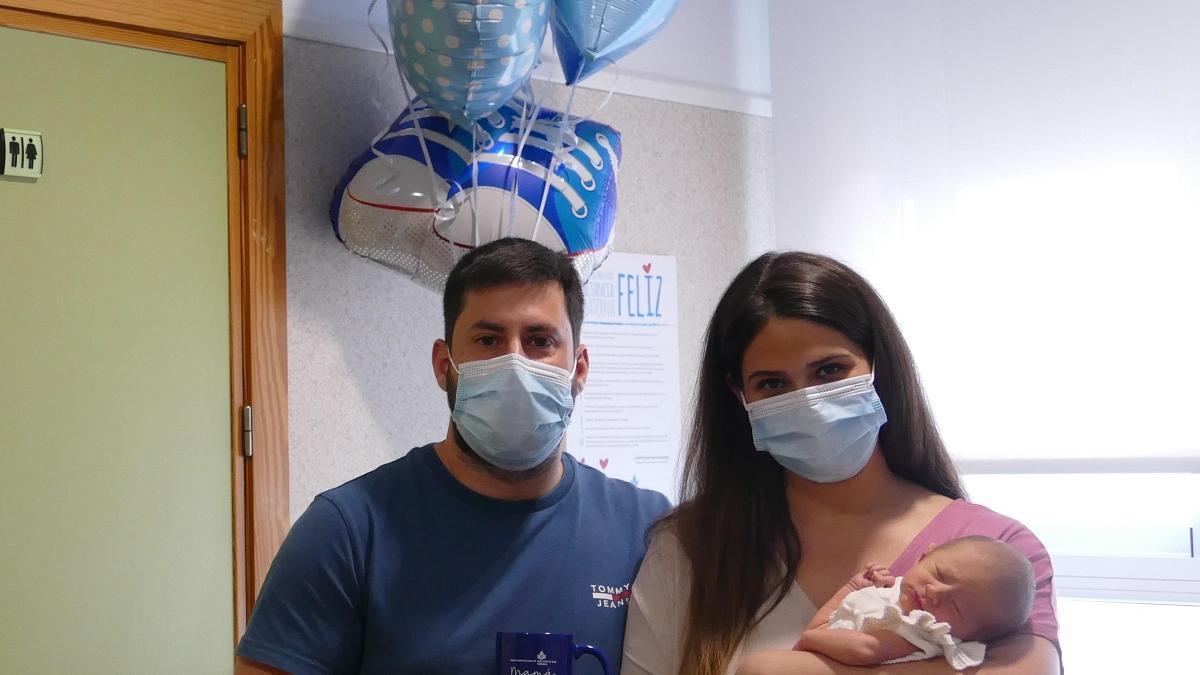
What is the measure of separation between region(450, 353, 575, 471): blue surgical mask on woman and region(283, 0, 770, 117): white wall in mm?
1461

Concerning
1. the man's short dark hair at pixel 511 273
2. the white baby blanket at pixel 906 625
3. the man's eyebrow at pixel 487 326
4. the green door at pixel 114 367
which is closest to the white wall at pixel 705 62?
the green door at pixel 114 367

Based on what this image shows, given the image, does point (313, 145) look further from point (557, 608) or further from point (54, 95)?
point (557, 608)

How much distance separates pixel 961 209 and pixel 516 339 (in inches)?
71.3

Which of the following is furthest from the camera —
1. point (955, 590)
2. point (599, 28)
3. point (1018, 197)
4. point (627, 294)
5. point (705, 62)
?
point (705, 62)

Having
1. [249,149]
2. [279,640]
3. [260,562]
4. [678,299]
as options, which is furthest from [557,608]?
[678,299]

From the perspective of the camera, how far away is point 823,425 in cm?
159

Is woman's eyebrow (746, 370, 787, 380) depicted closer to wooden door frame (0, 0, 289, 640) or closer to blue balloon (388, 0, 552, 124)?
blue balloon (388, 0, 552, 124)

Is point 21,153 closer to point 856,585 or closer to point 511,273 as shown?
point 511,273

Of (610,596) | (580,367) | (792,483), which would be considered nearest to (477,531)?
(610,596)

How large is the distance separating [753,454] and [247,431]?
1.29 meters

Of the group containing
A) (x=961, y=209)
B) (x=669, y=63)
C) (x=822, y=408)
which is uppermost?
(x=669, y=63)

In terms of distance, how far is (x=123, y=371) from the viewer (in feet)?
8.07

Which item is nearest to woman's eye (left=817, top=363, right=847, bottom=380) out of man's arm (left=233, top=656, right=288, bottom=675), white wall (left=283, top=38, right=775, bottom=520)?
man's arm (left=233, top=656, right=288, bottom=675)

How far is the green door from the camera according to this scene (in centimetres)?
235
